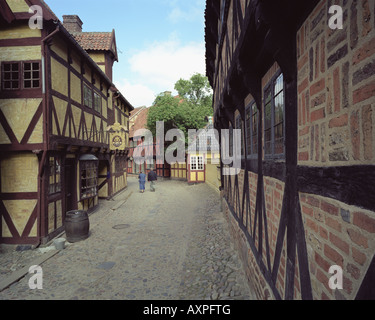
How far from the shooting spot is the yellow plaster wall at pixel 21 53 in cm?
674

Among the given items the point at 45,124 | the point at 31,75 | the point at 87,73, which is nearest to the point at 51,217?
the point at 45,124

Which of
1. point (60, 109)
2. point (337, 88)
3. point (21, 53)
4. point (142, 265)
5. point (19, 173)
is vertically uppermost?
point (21, 53)

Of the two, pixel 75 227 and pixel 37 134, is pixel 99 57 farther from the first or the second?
pixel 75 227

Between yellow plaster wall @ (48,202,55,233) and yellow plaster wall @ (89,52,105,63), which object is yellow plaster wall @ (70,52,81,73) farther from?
yellow plaster wall @ (89,52,105,63)

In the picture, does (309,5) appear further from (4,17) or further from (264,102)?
(4,17)

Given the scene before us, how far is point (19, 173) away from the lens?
6.71 metres

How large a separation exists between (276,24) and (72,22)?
15497 mm

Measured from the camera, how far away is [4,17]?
6398 millimetres

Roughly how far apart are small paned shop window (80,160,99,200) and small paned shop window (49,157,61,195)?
1.88 m

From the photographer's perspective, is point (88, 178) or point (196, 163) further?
point (196, 163)

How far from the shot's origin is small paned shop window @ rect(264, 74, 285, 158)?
8.45ft

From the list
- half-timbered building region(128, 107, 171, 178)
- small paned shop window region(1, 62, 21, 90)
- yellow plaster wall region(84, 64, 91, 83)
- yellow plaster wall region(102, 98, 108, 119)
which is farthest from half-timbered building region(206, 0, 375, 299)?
half-timbered building region(128, 107, 171, 178)

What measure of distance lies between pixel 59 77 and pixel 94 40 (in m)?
8.23

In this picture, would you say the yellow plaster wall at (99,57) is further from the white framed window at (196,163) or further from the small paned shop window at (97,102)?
the white framed window at (196,163)
